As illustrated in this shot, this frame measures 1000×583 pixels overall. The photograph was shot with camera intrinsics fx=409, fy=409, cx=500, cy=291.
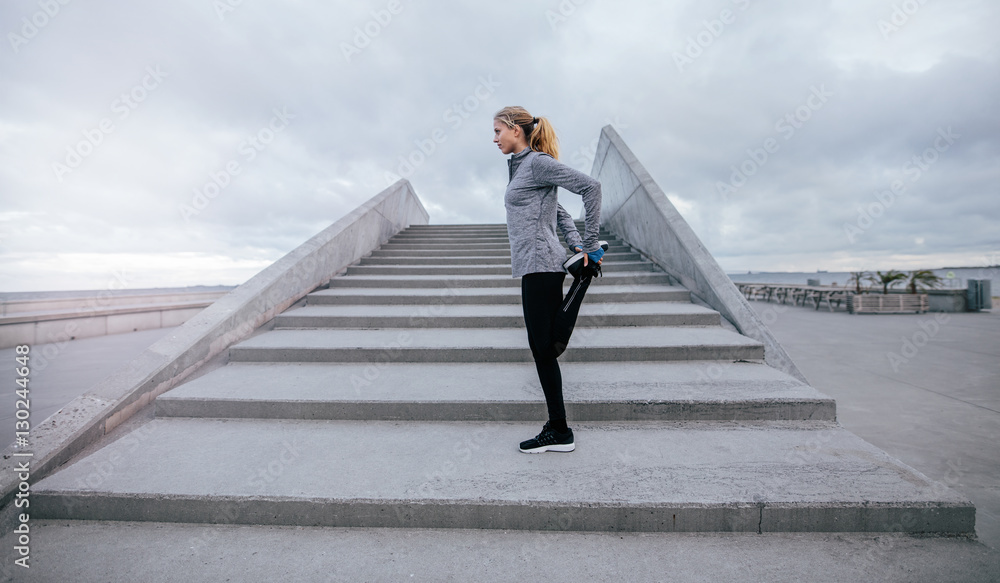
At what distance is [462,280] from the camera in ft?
17.1

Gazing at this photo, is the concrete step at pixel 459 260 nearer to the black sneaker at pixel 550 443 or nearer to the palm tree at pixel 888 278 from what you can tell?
the black sneaker at pixel 550 443

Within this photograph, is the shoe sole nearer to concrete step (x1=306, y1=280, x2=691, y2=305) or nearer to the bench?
concrete step (x1=306, y1=280, x2=691, y2=305)

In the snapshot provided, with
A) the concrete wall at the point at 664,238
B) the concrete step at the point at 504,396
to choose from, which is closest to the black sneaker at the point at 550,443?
the concrete step at the point at 504,396

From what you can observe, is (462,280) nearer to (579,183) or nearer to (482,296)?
(482,296)

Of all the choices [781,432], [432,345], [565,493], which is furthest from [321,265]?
[781,432]

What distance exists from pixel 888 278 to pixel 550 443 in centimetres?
1518

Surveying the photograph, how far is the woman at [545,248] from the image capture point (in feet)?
7.13

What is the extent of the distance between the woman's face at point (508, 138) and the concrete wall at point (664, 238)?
2.64 meters

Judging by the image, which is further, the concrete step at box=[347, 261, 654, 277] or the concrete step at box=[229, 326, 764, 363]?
the concrete step at box=[347, 261, 654, 277]

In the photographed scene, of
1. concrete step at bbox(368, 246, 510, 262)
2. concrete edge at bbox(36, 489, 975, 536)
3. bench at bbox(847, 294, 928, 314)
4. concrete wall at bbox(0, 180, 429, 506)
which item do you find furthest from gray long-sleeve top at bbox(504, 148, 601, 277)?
bench at bbox(847, 294, 928, 314)

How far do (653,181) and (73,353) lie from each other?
28.4 ft

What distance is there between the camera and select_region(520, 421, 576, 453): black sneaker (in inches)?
89.0

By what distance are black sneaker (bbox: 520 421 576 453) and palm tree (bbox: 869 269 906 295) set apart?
1507 centimetres

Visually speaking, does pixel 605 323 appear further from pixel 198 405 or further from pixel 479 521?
pixel 198 405
